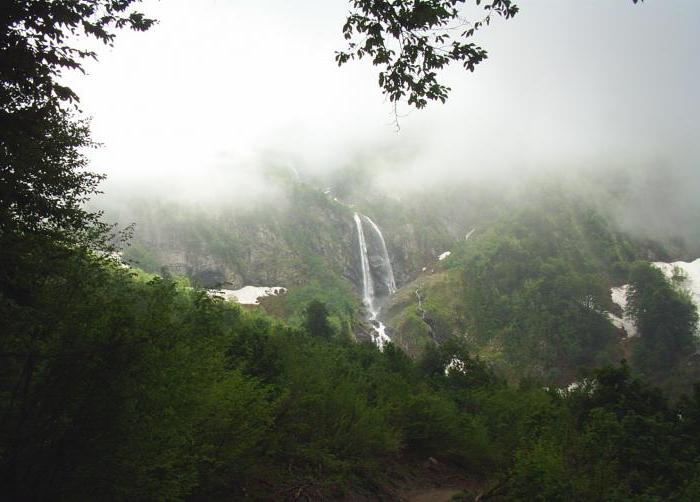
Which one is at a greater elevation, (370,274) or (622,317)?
(370,274)

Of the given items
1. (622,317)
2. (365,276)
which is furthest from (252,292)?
(622,317)

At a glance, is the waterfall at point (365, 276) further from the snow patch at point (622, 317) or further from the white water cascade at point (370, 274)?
the snow patch at point (622, 317)

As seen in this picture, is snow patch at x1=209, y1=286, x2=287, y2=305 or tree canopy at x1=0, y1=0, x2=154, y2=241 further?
snow patch at x1=209, y1=286, x2=287, y2=305

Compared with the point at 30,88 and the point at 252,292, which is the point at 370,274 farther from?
the point at 30,88

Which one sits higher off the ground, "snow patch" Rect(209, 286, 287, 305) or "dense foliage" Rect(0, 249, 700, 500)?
"snow patch" Rect(209, 286, 287, 305)

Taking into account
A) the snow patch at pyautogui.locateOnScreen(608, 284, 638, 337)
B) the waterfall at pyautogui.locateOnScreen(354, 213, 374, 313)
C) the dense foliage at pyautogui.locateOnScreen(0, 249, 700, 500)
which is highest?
the waterfall at pyautogui.locateOnScreen(354, 213, 374, 313)

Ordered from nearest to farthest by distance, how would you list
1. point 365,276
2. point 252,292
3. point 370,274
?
point 252,292 → point 370,274 → point 365,276

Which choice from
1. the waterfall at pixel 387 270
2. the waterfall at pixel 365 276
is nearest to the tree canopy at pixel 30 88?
the waterfall at pixel 365 276

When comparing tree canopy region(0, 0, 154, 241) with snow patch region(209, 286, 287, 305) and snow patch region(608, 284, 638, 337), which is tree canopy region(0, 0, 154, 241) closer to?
snow patch region(209, 286, 287, 305)

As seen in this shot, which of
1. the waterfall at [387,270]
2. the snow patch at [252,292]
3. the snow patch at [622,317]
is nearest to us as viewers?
the snow patch at [622,317]

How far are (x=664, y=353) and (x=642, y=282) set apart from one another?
60.2 ft

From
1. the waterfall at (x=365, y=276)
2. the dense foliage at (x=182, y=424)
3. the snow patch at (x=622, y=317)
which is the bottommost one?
the dense foliage at (x=182, y=424)

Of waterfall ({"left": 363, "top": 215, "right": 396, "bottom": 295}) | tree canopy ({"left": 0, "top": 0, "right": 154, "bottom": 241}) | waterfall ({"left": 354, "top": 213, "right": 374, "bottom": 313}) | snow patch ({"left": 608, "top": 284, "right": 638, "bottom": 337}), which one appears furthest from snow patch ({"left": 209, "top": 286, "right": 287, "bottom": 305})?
tree canopy ({"left": 0, "top": 0, "right": 154, "bottom": 241})

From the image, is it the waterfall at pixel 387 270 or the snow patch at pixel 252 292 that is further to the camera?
the waterfall at pixel 387 270
